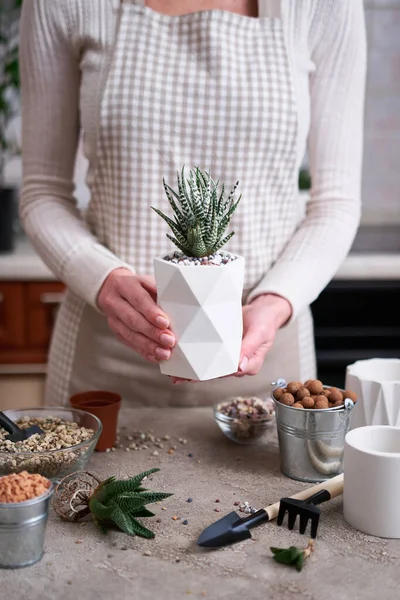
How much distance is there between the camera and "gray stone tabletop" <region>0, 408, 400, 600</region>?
0.83 metres

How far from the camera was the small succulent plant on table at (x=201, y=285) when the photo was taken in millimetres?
1044

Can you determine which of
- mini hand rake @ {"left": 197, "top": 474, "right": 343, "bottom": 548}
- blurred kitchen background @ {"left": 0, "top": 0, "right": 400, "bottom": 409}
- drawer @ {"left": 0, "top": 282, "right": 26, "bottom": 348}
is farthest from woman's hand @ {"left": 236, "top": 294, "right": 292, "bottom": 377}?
drawer @ {"left": 0, "top": 282, "right": 26, "bottom": 348}

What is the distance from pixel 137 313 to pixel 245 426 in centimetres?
26

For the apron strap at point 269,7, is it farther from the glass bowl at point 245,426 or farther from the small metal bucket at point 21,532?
the small metal bucket at point 21,532

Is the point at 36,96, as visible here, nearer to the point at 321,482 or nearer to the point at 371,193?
the point at 321,482

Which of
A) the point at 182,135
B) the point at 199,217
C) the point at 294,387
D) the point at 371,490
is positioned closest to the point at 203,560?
the point at 371,490

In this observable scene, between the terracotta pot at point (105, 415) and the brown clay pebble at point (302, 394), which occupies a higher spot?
the brown clay pebble at point (302, 394)

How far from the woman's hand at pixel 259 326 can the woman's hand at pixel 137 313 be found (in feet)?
0.45

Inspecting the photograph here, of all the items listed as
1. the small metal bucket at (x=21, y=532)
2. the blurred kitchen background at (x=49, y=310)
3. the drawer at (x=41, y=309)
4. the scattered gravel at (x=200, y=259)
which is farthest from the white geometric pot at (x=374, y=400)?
the drawer at (x=41, y=309)

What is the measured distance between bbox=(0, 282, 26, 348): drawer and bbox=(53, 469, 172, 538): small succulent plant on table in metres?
1.55

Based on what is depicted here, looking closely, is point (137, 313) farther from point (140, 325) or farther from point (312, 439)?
point (312, 439)

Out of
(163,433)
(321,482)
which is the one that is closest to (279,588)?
(321,482)

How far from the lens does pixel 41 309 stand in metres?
2.51

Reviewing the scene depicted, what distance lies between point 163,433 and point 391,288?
56.3 inches
